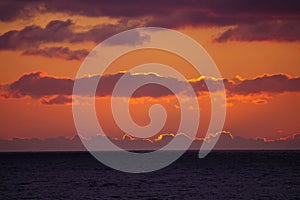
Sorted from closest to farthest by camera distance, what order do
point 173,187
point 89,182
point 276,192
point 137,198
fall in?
point 137,198 → point 276,192 → point 173,187 → point 89,182

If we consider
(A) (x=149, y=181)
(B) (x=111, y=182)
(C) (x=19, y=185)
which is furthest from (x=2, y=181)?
(A) (x=149, y=181)

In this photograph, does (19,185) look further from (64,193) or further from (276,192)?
(276,192)

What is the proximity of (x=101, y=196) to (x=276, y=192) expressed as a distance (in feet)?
92.3

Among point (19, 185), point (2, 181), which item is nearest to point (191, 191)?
point (19, 185)

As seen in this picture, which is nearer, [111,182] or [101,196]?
[101,196]

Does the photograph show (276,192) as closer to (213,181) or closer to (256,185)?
(256,185)

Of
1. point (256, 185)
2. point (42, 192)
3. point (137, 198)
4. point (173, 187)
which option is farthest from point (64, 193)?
point (256, 185)

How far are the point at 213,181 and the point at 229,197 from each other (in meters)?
31.5

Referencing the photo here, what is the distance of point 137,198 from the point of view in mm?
87312

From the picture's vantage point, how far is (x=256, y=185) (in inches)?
4235

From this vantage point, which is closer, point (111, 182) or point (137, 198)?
point (137, 198)

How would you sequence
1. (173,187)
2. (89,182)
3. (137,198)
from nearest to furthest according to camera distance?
(137,198) → (173,187) → (89,182)

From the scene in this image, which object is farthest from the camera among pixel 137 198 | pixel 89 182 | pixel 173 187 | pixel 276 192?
pixel 89 182

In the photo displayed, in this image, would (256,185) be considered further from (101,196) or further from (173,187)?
(101,196)
